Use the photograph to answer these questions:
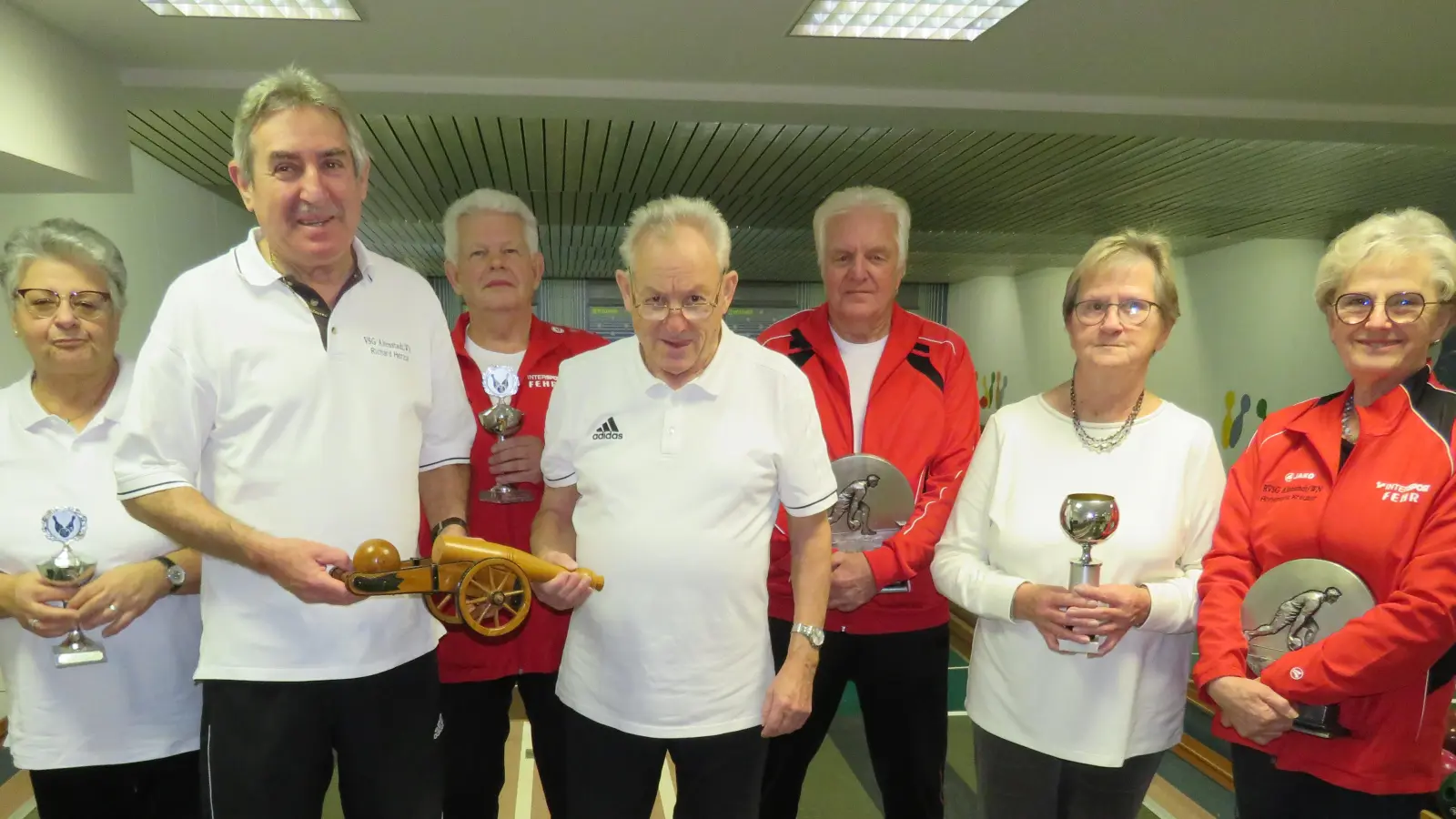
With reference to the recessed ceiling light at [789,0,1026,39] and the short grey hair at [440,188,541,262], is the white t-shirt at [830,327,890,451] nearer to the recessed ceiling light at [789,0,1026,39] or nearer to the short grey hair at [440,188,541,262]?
the short grey hair at [440,188,541,262]

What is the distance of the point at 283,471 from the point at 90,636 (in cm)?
65

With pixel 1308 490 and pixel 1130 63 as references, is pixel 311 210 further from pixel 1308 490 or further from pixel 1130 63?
pixel 1130 63

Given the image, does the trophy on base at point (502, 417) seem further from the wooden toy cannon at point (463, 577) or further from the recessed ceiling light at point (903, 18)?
the recessed ceiling light at point (903, 18)

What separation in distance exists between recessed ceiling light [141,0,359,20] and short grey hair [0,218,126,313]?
1704mm

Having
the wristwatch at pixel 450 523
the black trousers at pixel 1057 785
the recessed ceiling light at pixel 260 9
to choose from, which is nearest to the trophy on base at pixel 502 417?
the wristwatch at pixel 450 523

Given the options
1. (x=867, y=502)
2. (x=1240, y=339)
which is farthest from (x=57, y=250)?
(x=1240, y=339)

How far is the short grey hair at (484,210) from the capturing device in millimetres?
2260

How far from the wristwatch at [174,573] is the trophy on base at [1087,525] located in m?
1.72

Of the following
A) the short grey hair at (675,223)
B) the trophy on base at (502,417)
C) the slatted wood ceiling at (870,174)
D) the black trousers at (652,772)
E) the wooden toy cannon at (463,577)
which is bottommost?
the black trousers at (652,772)

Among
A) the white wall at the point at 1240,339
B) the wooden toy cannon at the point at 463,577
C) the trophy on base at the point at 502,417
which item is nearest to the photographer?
the wooden toy cannon at the point at 463,577

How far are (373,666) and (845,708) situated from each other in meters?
3.94

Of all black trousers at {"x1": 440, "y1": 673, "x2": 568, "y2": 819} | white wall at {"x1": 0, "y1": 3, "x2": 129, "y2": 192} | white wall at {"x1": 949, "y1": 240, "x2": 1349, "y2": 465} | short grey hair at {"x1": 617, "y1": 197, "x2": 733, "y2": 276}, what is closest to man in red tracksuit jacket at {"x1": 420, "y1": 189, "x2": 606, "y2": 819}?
black trousers at {"x1": 440, "y1": 673, "x2": 568, "y2": 819}

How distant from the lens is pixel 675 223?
157cm

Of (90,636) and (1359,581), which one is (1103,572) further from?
(90,636)
